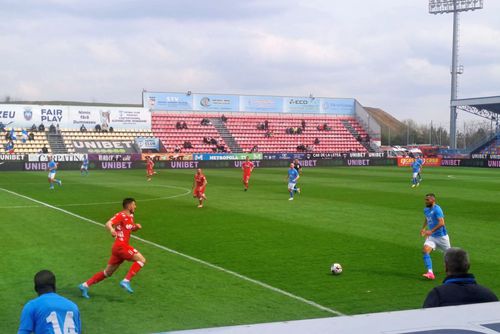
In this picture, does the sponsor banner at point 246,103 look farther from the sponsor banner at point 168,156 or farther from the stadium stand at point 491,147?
the stadium stand at point 491,147

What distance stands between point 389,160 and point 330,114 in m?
19.5

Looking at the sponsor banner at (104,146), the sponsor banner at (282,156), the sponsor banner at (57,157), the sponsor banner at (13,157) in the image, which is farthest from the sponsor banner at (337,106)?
the sponsor banner at (13,157)

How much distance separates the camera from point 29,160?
5747 centimetres

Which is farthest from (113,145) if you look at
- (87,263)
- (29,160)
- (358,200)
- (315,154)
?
(87,263)

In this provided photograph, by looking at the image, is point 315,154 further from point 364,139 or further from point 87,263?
point 87,263

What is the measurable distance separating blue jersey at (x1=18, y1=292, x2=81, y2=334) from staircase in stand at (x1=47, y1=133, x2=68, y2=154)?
212 ft

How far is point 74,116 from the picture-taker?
238 ft

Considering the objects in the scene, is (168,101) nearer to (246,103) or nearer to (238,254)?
(246,103)

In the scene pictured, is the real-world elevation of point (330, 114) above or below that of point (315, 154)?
above

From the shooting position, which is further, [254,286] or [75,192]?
[75,192]

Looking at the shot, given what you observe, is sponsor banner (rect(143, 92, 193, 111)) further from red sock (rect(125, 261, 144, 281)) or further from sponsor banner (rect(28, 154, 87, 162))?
red sock (rect(125, 261, 144, 281))

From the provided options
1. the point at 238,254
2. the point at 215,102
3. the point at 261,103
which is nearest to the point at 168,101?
the point at 215,102

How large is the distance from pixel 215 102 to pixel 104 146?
1838 centimetres

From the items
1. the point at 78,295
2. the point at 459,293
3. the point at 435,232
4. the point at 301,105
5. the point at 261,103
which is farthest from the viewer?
the point at 301,105
